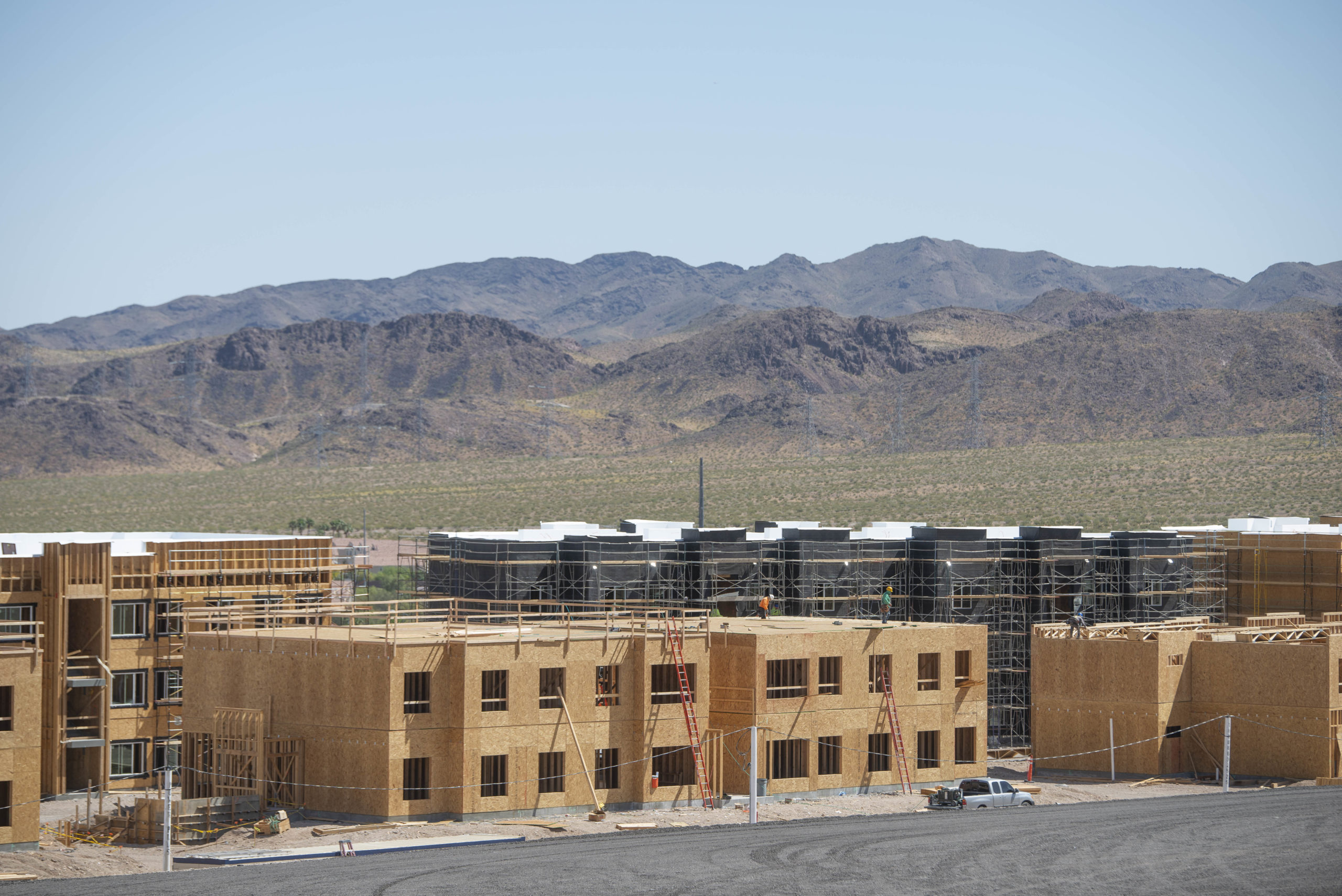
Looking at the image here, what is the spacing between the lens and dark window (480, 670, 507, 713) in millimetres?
39281

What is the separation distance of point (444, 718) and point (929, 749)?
47.5 ft

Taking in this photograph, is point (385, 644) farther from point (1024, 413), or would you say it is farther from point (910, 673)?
point (1024, 413)

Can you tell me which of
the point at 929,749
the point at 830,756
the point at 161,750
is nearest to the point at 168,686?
the point at 161,750

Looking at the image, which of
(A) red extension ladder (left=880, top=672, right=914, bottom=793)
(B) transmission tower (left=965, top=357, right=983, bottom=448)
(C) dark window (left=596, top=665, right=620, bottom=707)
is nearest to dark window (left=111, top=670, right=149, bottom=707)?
(C) dark window (left=596, top=665, right=620, bottom=707)

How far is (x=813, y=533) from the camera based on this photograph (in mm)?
57156

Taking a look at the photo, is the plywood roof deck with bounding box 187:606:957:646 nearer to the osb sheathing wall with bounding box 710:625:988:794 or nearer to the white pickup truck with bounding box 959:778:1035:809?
the osb sheathing wall with bounding box 710:625:988:794

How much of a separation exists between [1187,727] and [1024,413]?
132568 mm

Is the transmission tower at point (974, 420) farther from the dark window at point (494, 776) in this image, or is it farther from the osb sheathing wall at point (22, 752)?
the osb sheathing wall at point (22, 752)

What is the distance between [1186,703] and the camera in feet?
160

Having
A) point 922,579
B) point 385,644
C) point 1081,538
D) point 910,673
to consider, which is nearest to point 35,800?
point 385,644

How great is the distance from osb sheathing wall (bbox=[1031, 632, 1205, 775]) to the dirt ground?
5.57ft

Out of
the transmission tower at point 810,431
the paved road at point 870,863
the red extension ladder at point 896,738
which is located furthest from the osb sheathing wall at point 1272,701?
the transmission tower at point 810,431

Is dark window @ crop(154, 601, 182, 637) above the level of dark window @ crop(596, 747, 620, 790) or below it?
above

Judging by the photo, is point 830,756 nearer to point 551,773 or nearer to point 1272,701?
point 551,773
